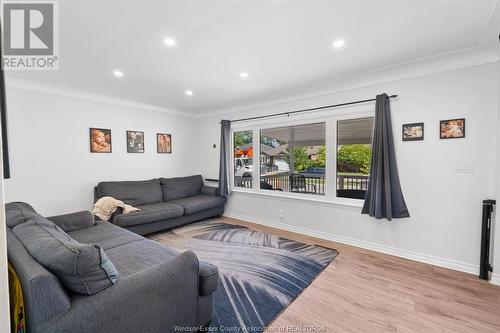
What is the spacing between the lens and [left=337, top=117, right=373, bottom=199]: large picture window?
340cm

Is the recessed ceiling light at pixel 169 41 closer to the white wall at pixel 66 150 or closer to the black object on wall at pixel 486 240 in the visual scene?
the white wall at pixel 66 150

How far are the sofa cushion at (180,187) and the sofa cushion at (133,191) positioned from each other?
121mm

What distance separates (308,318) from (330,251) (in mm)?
1440

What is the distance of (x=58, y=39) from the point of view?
85.7 inches

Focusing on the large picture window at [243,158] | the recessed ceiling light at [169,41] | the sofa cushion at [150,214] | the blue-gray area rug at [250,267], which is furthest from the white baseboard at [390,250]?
the recessed ceiling light at [169,41]

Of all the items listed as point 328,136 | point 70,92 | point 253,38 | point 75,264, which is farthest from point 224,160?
point 75,264

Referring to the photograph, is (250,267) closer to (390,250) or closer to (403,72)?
(390,250)

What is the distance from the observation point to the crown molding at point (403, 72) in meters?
2.49

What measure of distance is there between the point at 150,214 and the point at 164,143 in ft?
6.20

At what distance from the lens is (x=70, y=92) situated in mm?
3660

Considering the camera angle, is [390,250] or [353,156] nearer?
[390,250]

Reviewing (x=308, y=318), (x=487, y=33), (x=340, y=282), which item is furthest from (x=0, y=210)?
(x=487, y=33)

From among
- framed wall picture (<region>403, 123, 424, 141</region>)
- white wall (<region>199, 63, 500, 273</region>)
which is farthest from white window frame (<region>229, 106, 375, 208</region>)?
framed wall picture (<region>403, 123, 424, 141</region>)

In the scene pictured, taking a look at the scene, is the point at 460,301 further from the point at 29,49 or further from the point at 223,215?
the point at 29,49
